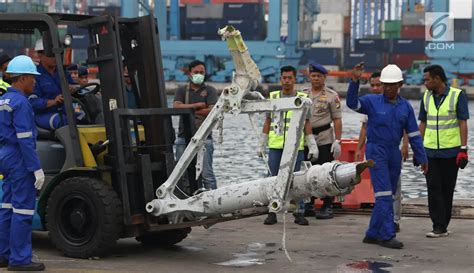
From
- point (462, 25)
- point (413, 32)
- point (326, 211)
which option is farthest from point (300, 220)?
point (462, 25)

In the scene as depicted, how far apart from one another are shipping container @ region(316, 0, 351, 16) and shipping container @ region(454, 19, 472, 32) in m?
18.5

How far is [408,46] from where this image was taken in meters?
101

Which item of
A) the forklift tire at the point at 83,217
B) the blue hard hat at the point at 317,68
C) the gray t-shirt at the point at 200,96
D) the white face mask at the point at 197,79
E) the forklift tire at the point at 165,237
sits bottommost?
the forklift tire at the point at 165,237

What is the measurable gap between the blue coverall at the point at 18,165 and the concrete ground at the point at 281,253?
1.09 ft

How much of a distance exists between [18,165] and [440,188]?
4406 millimetres

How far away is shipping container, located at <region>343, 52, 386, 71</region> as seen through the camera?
97.4 metres

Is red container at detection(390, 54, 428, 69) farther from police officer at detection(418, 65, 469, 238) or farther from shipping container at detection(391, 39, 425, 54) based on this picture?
police officer at detection(418, 65, 469, 238)

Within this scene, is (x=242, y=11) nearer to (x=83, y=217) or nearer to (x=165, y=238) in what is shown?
(x=165, y=238)

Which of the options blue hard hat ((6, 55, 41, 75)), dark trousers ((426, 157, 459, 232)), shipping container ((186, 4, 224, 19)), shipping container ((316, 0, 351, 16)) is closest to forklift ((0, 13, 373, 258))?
blue hard hat ((6, 55, 41, 75))

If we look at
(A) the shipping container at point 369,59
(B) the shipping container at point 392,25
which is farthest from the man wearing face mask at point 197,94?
(B) the shipping container at point 392,25

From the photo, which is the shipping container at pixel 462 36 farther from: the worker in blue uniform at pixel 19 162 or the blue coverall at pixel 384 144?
the worker in blue uniform at pixel 19 162

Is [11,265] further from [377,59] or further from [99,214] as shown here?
[377,59]

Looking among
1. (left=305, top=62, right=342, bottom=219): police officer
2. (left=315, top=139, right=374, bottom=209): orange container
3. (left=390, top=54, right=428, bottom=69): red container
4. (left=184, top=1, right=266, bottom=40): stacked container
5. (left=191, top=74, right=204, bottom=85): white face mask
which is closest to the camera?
(left=191, top=74, right=204, bottom=85): white face mask

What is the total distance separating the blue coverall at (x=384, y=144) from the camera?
955 centimetres
